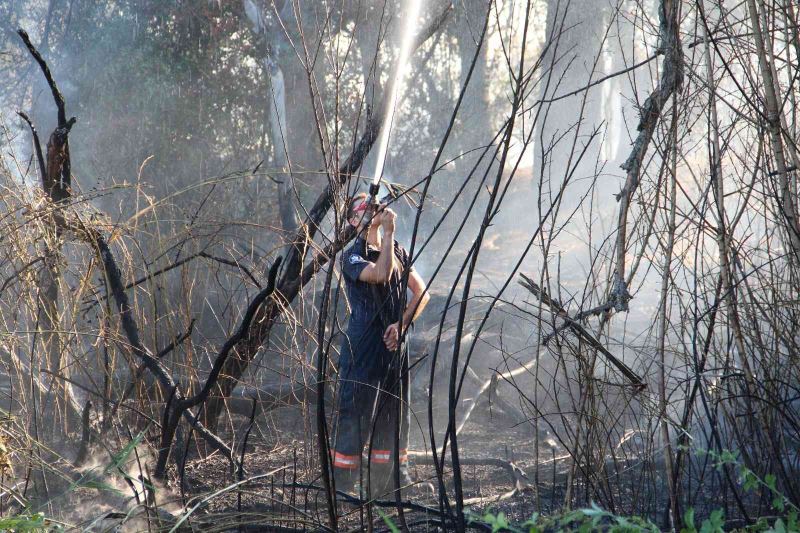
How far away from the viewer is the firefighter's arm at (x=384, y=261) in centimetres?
367

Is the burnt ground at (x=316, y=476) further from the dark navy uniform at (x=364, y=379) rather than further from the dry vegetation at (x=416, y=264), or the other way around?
the dark navy uniform at (x=364, y=379)

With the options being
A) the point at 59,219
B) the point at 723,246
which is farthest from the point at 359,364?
the point at 723,246

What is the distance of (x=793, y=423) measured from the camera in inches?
91.1

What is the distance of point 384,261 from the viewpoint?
3.70 m

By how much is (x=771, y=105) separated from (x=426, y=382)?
4.58 meters

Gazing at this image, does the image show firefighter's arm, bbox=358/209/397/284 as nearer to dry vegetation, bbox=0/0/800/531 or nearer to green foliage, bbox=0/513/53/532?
dry vegetation, bbox=0/0/800/531

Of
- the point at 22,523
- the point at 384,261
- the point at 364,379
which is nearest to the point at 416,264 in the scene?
the point at 364,379

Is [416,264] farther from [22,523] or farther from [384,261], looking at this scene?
[22,523]

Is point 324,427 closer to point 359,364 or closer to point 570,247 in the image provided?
point 359,364

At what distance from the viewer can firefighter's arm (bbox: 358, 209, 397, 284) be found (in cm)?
367

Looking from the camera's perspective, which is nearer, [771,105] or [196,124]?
[771,105]

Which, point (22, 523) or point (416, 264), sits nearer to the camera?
point (22, 523)

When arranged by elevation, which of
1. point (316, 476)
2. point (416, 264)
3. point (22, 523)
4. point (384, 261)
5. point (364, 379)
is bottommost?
point (316, 476)

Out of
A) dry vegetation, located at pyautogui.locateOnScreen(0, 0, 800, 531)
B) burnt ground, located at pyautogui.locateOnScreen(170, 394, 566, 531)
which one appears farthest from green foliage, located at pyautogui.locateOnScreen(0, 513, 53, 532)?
burnt ground, located at pyautogui.locateOnScreen(170, 394, 566, 531)
